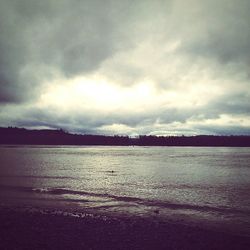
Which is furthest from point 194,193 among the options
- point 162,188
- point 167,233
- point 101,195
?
point 167,233

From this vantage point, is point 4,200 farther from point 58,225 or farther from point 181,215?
point 181,215

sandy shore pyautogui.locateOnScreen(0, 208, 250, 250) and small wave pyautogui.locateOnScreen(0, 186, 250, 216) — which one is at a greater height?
sandy shore pyautogui.locateOnScreen(0, 208, 250, 250)

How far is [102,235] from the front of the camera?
18375mm

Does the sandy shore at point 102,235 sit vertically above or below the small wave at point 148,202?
above

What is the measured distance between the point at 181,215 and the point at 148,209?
3911 millimetres

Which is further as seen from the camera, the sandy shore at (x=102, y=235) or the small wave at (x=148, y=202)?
the small wave at (x=148, y=202)

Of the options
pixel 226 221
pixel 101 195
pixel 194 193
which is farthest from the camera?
pixel 194 193

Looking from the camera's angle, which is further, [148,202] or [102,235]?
[148,202]

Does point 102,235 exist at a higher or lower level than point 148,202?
higher

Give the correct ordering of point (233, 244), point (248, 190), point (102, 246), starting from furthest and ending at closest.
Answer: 1. point (248, 190)
2. point (233, 244)
3. point (102, 246)

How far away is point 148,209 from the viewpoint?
29641mm

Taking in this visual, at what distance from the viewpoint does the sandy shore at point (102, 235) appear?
1641cm

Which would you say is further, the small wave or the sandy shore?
the small wave

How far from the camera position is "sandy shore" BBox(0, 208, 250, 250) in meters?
16.4
